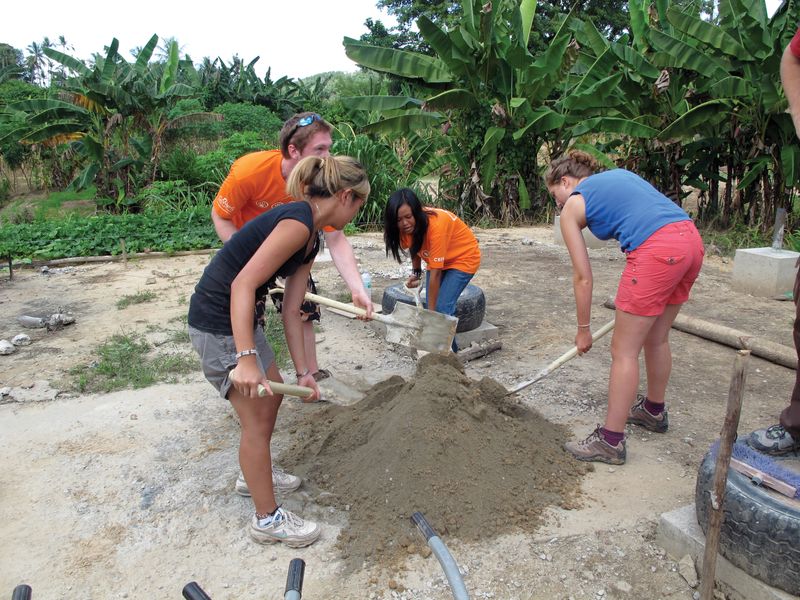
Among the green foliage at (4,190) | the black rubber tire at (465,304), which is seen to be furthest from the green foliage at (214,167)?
the black rubber tire at (465,304)

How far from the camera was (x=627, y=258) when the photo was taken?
2.93 meters

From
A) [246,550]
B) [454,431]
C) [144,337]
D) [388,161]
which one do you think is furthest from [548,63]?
[246,550]

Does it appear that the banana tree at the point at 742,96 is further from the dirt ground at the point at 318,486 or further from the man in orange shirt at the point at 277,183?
the man in orange shirt at the point at 277,183

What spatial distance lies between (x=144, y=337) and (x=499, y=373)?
3.04 m

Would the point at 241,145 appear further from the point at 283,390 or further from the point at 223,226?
the point at 283,390

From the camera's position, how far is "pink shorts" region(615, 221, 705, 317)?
9.36 ft

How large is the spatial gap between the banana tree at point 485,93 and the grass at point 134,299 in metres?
5.19

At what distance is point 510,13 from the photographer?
10938mm

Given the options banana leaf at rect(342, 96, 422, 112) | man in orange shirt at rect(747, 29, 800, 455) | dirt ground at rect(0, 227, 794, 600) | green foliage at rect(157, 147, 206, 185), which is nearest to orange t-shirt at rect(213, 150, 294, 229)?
dirt ground at rect(0, 227, 794, 600)

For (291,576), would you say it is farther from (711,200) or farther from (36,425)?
(711,200)

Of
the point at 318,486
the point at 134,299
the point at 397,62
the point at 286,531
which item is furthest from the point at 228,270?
the point at 397,62

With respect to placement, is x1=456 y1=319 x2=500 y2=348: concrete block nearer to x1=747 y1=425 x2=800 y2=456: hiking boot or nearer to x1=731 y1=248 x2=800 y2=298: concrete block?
x1=747 y1=425 x2=800 y2=456: hiking boot

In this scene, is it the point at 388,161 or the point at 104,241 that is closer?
the point at 104,241

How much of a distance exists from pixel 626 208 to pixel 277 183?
6.25ft
